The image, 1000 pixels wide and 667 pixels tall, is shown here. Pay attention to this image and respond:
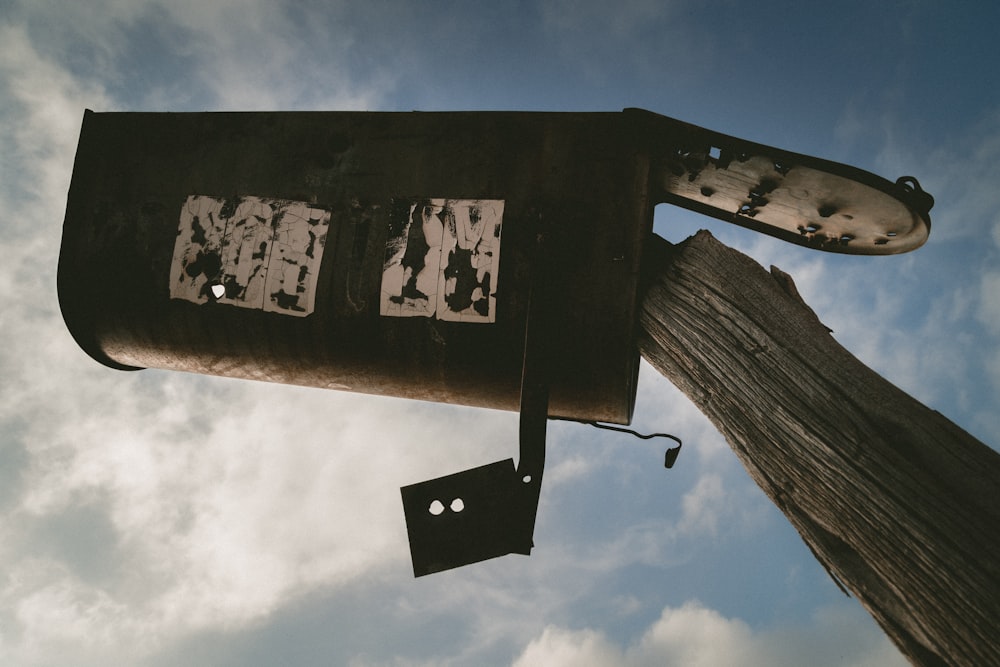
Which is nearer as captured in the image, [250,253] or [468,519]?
[468,519]

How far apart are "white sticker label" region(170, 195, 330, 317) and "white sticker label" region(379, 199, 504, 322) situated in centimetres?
35

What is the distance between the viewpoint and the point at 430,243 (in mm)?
2064

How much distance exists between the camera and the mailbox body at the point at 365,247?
200 centimetres

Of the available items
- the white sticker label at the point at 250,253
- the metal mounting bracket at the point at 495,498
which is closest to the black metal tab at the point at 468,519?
the metal mounting bracket at the point at 495,498

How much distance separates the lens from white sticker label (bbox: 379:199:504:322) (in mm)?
2020

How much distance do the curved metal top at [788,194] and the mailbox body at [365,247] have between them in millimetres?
172

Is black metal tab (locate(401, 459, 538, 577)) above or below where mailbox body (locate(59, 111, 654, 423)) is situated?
below

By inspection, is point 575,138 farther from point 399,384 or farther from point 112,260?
point 112,260

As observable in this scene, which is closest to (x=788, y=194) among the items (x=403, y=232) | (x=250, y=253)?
(x=403, y=232)

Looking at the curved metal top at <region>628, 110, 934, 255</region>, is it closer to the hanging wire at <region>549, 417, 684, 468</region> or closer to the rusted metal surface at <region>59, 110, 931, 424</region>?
the rusted metal surface at <region>59, 110, 931, 424</region>

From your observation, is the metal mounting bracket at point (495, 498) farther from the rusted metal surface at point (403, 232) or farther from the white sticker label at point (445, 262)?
the white sticker label at point (445, 262)

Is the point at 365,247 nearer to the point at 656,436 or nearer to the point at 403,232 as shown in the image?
the point at 403,232

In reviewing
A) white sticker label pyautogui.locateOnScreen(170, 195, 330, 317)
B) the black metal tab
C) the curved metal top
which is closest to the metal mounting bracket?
the black metal tab

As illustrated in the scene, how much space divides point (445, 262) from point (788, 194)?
4.46ft
